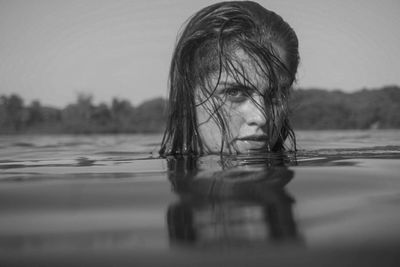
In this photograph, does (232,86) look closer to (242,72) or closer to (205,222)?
(242,72)

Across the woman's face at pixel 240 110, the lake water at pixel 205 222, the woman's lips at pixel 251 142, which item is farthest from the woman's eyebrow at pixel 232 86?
the lake water at pixel 205 222

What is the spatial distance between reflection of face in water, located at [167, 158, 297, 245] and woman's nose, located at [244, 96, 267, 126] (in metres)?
1.54

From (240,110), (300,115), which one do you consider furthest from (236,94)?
(300,115)

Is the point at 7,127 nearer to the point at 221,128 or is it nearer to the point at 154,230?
the point at 221,128

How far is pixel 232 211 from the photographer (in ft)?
2.38

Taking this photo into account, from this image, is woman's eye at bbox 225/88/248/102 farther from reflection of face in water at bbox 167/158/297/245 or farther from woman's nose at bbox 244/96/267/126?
reflection of face in water at bbox 167/158/297/245

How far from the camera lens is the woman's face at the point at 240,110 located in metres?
2.64

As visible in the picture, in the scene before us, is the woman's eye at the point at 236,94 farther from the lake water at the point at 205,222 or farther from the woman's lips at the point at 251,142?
the lake water at the point at 205,222

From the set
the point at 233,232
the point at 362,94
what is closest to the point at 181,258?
the point at 233,232

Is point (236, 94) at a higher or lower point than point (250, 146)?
higher

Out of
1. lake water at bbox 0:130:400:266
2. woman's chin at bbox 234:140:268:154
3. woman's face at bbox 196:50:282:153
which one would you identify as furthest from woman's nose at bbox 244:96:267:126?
lake water at bbox 0:130:400:266

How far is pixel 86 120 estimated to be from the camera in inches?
997

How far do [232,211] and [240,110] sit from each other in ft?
6.50

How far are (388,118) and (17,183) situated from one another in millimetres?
13500
